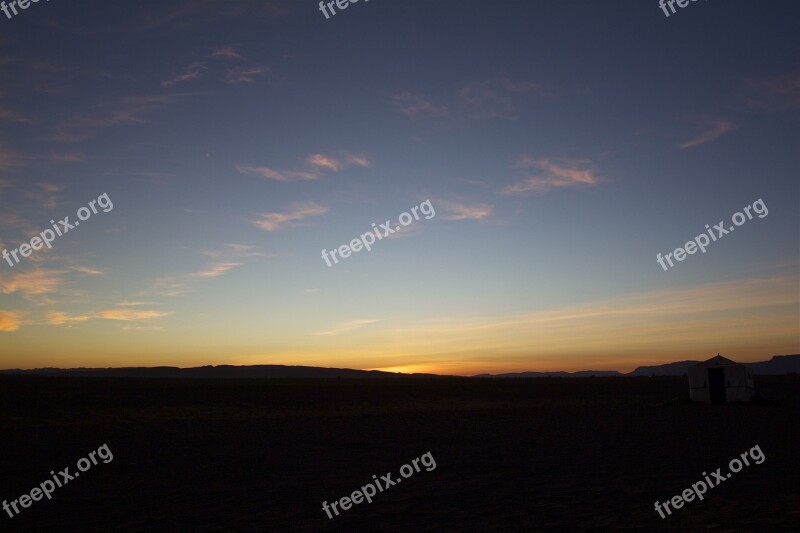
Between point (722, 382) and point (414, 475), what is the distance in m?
24.4

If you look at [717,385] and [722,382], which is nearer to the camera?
[722,382]

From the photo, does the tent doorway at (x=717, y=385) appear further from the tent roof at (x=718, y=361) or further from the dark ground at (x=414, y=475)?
the dark ground at (x=414, y=475)

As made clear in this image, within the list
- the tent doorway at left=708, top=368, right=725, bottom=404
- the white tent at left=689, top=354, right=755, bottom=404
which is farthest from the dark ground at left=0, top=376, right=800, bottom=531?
the tent doorway at left=708, top=368, right=725, bottom=404

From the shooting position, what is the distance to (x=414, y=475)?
38.7ft

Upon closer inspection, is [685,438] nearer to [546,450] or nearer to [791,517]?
[546,450]

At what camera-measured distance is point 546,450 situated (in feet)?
48.3

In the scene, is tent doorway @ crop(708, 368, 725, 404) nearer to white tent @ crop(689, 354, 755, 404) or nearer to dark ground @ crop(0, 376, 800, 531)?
white tent @ crop(689, 354, 755, 404)

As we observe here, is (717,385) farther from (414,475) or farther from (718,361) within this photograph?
(414,475)

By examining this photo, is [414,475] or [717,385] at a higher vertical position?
[414,475]

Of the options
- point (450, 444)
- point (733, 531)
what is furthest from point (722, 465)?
point (450, 444)

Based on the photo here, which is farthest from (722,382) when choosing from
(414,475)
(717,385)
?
(414,475)

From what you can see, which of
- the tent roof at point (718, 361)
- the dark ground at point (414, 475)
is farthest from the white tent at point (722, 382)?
the dark ground at point (414, 475)

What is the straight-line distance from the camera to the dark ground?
27.2 feet

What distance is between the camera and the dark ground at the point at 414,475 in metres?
8.29
